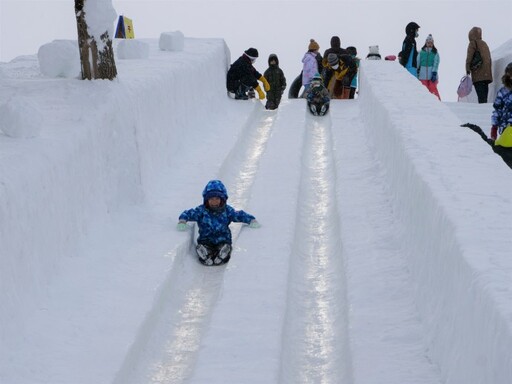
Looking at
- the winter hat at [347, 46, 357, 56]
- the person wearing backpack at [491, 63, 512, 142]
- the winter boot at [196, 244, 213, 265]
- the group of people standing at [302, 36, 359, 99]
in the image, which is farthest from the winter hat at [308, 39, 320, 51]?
the winter boot at [196, 244, 213, 265]

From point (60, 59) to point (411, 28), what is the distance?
8287mm

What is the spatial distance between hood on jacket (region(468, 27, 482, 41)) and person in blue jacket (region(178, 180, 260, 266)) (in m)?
8.34

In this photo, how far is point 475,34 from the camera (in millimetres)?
15156

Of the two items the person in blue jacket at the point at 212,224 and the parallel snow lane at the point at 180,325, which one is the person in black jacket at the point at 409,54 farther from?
the person in blue jacket at the point at 212,224

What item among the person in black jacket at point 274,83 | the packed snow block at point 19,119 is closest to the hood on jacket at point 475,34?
the person in black jacket at point 274,83

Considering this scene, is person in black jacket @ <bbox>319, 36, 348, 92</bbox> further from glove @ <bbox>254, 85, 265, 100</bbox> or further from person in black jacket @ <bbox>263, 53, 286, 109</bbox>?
glove @ <bbox>254, 85, 265, 100</bbox>

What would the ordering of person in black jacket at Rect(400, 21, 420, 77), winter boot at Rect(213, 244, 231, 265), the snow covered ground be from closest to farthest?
the snow covered ground
winter boot at Rect(213, 244, 231, 265)
person in black jacket at Rect(400, 21, 420, 77)

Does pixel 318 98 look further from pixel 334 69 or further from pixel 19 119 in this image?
pixel 19 119

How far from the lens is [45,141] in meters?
7.28

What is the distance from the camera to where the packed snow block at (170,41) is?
14141mm

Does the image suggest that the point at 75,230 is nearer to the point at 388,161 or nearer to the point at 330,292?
the point at 330,292

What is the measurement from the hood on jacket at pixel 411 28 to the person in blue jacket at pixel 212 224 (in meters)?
8.68

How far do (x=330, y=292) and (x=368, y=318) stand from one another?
3.31 feet

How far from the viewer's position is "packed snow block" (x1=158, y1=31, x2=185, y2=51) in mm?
14141
